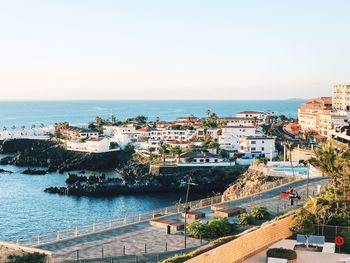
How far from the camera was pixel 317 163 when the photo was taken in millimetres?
41750

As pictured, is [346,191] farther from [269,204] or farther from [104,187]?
[104,187]

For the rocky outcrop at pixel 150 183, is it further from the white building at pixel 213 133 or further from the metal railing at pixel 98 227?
the metal railing at pixel 98 227

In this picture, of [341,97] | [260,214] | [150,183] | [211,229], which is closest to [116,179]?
[150,183]

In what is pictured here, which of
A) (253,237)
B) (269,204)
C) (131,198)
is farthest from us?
(131,198)

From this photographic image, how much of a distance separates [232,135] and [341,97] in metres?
37.5

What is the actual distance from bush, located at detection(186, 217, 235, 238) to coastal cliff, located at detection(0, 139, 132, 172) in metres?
66.5

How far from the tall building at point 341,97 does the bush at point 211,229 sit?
312ft

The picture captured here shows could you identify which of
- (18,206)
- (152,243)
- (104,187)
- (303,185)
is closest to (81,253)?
(152,243)

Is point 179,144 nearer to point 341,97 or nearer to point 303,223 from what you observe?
point 341,97

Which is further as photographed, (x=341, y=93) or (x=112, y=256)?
(x=341, y=93)

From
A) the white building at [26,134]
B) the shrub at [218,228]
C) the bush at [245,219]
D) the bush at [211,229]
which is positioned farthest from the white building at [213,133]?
the bush at [211,229]

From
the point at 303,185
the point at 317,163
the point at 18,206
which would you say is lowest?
the point at 18,206

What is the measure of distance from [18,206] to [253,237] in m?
48.1

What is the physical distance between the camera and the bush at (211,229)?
98.0ft
